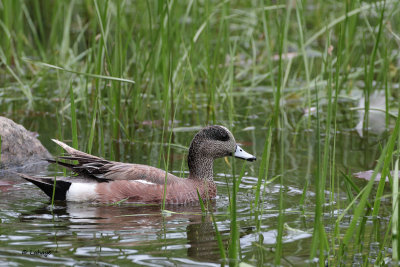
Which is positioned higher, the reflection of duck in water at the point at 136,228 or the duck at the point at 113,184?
the duck at the point at 113,184

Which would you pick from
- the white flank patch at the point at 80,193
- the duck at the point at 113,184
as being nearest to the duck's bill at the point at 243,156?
the duck at the point at 113,184

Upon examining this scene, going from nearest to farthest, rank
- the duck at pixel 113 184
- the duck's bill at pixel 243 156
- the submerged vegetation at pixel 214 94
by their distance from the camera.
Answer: the submerged vegetation at pixel 214 94 → the duck at pixel 113 184 → the duck's bill at pixel 243 156

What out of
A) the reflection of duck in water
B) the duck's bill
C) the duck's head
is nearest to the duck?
the duck's bill

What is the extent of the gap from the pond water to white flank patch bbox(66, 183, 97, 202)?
0.29ft

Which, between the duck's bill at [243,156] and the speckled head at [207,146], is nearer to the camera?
the duck's bill at [243,156]

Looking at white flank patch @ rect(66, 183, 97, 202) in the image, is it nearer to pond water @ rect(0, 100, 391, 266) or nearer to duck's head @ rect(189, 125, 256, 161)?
pond water @ rect(0, 100, 391, 266)

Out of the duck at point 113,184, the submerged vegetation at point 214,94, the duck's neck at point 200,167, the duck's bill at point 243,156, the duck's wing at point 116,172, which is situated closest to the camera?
the submerged vegetation at point 214,94

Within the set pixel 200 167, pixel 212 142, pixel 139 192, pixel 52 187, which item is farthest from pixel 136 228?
pixel 212 142

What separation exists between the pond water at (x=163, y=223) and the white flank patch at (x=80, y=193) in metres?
0.09

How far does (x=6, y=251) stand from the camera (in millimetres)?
4207

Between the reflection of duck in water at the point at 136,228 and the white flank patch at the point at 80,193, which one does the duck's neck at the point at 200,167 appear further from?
the white flank patch at the point at 80,193

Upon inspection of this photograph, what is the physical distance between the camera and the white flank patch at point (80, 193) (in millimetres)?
5809

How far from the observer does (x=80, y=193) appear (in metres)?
5.82

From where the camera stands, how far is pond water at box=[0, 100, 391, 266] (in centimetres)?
419
